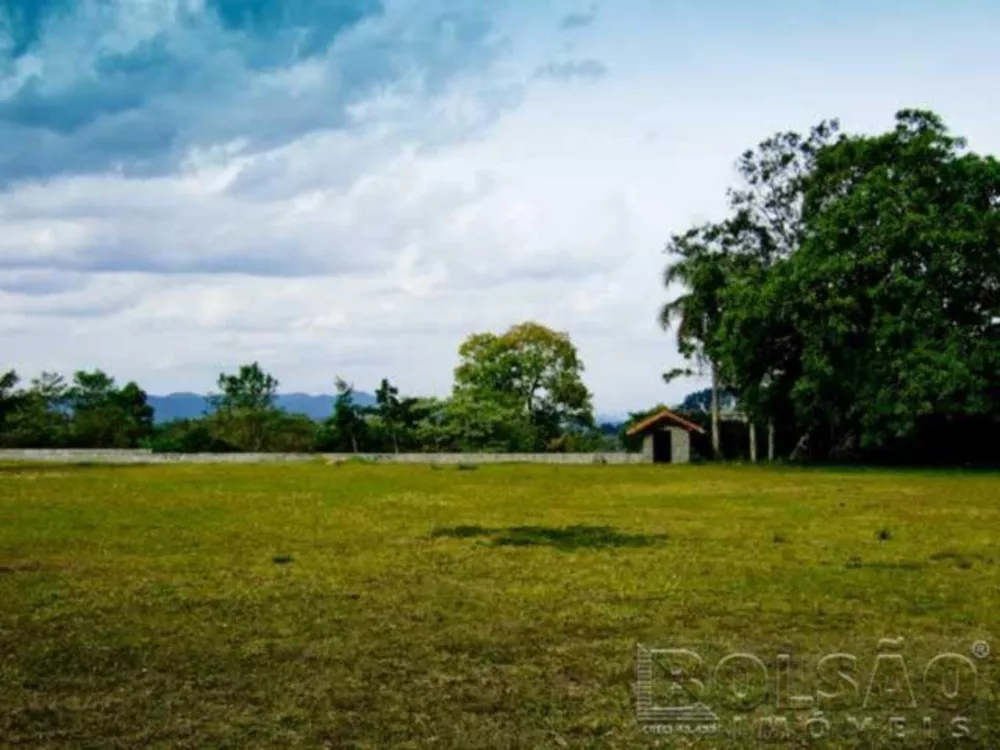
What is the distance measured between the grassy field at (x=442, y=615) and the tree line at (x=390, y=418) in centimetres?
3984

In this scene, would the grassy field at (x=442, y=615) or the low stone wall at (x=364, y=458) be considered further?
the low stone wall at (x=364, y=458)

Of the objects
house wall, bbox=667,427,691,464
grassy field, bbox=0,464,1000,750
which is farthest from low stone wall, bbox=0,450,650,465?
grassy field, bbox=0,464,1000,750

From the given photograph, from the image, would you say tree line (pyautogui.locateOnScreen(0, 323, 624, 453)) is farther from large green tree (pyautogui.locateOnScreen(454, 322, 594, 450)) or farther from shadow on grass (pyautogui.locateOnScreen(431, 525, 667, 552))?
shadow on grass (pyautogui.locateOnScreen(431, 525, 667, 552))

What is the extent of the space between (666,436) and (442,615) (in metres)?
46.0

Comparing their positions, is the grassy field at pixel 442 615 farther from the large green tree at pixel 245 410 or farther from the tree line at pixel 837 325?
the large green tree at pixel 245 410

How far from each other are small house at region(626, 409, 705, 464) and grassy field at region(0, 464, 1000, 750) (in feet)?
103

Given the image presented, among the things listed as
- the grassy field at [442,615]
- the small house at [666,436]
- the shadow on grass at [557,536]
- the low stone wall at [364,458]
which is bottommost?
the grassy field at [442,615]

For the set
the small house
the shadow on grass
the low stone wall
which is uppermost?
the small house

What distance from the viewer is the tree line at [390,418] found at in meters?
62.2

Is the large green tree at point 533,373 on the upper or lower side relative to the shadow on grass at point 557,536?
upper

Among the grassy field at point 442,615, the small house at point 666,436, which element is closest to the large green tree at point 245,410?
the small house at point 666,436

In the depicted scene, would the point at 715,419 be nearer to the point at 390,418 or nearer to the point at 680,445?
the point at 680,445

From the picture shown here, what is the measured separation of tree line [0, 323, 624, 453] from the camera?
62.2 m

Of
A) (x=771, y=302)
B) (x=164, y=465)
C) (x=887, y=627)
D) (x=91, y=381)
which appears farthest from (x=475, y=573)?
(x=91, y=381)
